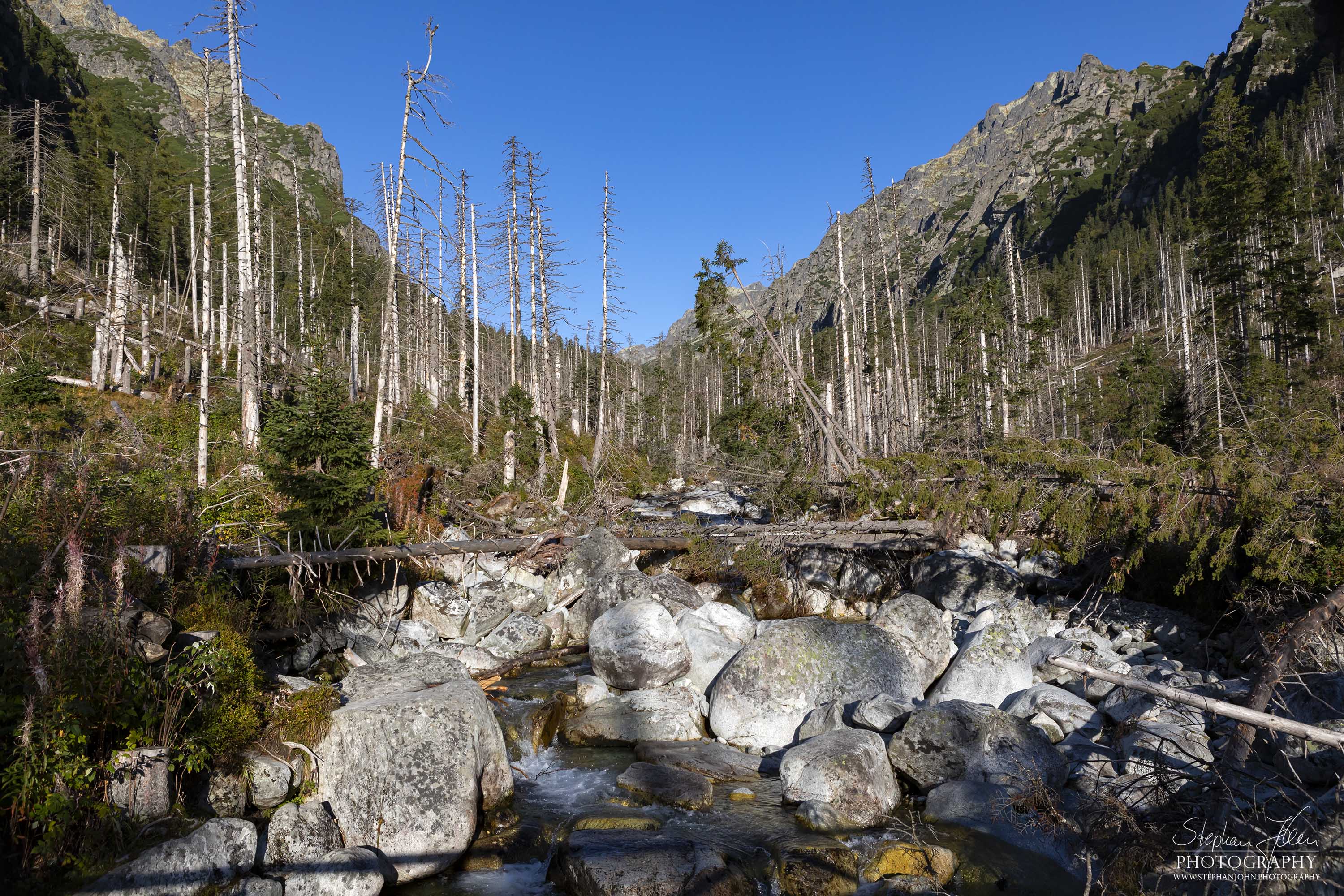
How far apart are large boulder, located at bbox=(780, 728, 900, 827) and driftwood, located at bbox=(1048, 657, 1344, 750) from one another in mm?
2983

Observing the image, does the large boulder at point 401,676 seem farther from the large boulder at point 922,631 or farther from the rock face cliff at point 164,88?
the rock face cliff at point 164,88

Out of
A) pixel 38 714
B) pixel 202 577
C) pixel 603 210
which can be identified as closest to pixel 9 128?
pixel 603 210

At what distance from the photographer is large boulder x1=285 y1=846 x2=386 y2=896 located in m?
5.16

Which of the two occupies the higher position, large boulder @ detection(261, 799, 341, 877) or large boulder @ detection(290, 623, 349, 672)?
large boulder @ detection(290, 623, 349, 672)

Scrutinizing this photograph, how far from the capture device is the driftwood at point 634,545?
8617 millimetres

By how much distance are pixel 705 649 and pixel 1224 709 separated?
7.18m

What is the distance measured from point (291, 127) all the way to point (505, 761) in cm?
13897

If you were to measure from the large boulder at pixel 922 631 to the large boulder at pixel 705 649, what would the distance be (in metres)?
2.51

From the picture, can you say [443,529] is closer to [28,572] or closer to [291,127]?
[28,572]

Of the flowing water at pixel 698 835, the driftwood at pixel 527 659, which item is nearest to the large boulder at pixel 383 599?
the driftwood at pixel 527 659

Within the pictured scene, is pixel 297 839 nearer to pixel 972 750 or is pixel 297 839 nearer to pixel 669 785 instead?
pixel 669 785

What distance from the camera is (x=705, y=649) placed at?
10.5m

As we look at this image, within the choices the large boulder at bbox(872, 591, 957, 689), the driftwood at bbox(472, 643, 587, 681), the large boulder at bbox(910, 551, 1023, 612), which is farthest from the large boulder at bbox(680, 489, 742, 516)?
the large boulder at bbox(872, 591, 957, 689)

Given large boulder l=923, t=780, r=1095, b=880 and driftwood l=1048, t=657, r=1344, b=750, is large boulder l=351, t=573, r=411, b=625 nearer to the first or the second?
large boulder l=923, t=780, r=1095, b=880
